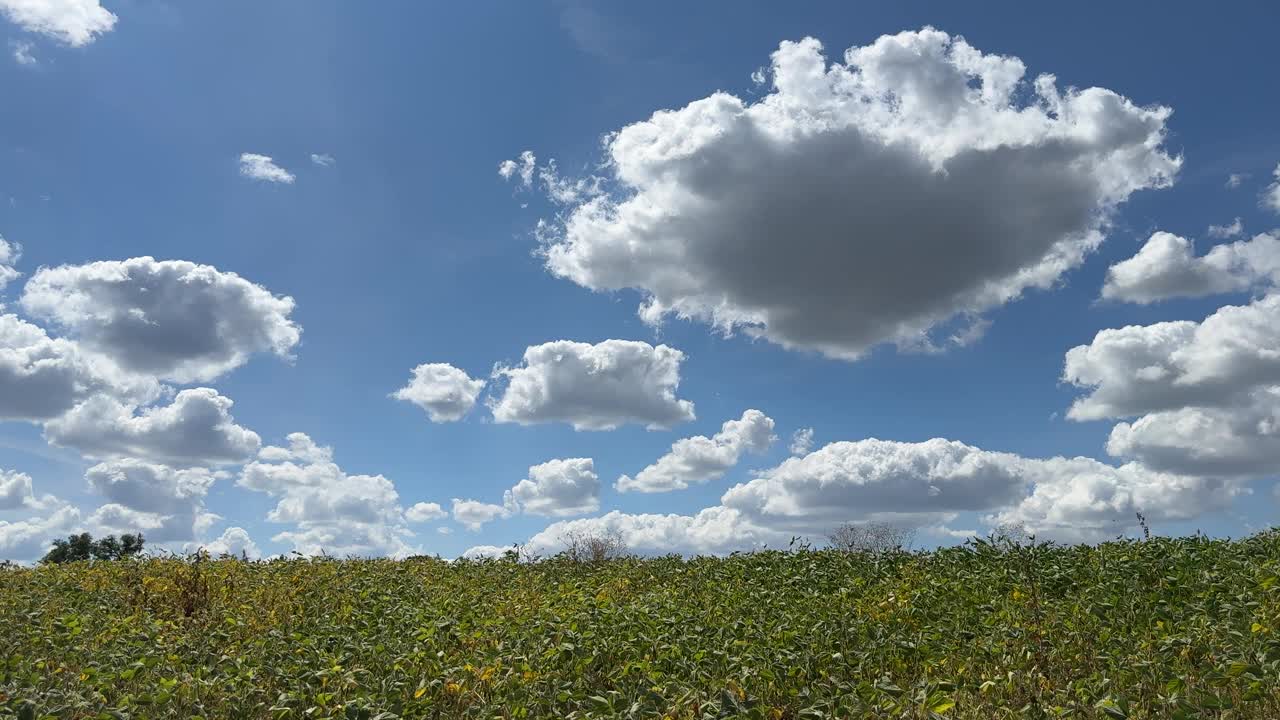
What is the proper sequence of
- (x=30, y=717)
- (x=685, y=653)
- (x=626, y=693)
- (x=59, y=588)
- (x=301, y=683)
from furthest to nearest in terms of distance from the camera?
(x=59, y=588)
(x=685, y=653)
(x=301, y=683)
(x=626, y=693)
(x=30, y=717)

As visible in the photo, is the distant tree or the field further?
the distant tree

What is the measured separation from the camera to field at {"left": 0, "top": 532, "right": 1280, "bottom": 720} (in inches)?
368

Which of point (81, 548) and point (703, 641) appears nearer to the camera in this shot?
point (703, 641)

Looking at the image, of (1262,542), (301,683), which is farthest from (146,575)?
(1262,542)

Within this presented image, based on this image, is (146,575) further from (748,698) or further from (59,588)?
(748,698)

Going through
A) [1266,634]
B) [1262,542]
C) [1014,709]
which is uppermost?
[1262,542]

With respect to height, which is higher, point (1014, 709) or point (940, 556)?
point (940, 556)

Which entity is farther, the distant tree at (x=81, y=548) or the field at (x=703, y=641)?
the distant tree at (x=81, y=548)

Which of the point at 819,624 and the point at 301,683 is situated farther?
the point at 819,624

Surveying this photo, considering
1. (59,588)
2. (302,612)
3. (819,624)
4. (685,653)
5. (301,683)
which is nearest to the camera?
(301,683)

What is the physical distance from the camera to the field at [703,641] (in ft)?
30.7

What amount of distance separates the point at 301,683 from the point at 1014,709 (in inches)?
317

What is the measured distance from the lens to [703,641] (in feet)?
39.4

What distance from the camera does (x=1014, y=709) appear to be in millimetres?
9453
